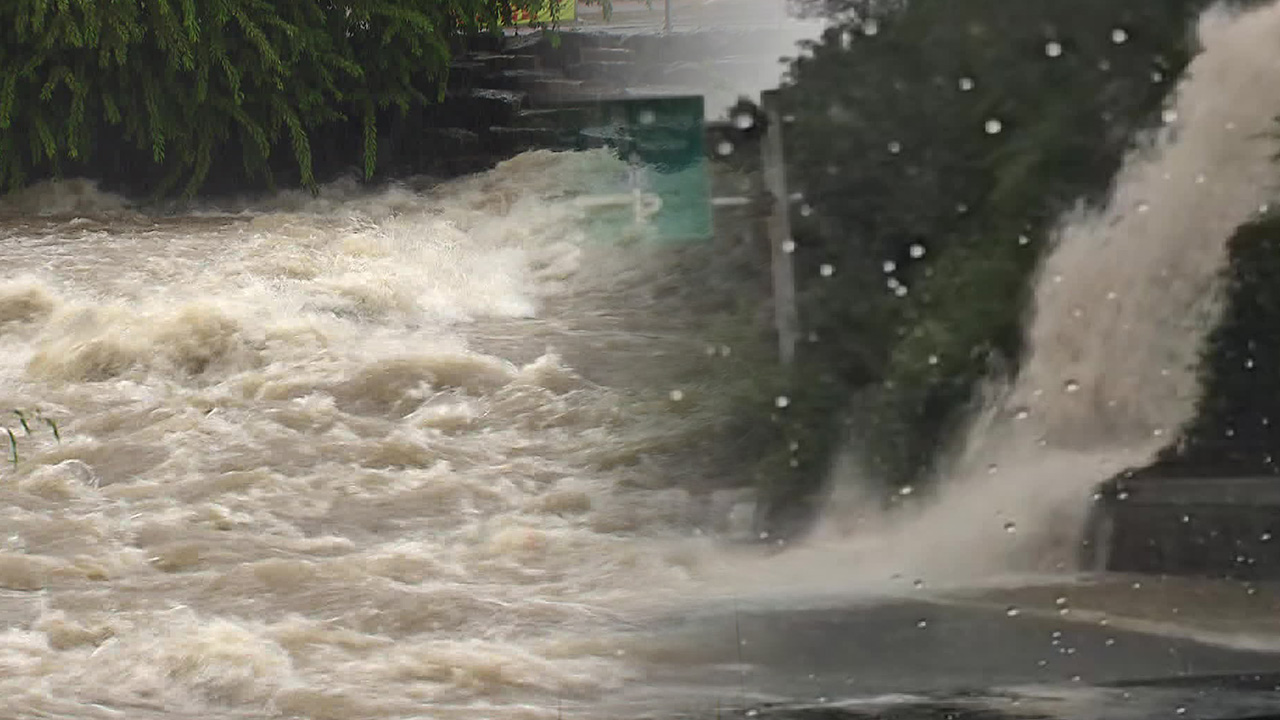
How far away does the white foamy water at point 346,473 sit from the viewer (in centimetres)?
151

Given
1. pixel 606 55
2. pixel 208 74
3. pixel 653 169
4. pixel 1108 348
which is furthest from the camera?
pixel 208 74

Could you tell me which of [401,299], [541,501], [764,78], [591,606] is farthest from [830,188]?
[401,299]

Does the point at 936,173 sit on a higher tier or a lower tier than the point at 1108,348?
higher

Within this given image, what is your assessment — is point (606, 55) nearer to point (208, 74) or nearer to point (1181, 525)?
point (1181, 525)

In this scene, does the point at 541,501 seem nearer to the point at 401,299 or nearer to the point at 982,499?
the point at 982,499

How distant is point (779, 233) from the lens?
147cm

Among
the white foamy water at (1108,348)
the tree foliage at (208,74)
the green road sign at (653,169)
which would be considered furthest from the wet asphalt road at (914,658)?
the tree foliage at (208,74)

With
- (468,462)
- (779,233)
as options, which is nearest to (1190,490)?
(779,233)

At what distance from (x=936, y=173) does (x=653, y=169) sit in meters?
0.70

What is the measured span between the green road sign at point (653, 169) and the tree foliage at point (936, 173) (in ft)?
0.76

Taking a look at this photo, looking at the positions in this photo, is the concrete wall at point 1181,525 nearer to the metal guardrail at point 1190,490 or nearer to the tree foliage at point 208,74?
the metal guardrail at point 1190,490

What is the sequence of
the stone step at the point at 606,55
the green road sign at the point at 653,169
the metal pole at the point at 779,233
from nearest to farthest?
the metal pole at the point at 779,233 → the green road sign at the point at 653,169 → the stone step at the point at 606,55

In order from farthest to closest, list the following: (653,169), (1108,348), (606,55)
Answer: (606,55) → (653,169) → (1108,348)

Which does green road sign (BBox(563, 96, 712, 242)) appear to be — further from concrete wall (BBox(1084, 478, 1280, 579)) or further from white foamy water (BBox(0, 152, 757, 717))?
concrete wall (BBox(1084, 478, 1280, 579))
